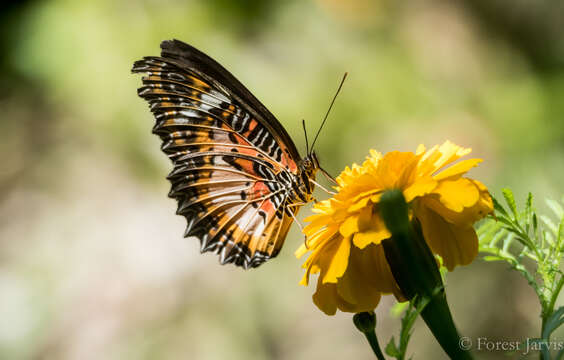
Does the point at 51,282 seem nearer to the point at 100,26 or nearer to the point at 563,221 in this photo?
the point at 100,26

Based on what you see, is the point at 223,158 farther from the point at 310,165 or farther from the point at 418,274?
the point at 418,274

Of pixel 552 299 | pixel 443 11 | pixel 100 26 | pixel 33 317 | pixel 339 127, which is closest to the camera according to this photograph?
pixel 552 299

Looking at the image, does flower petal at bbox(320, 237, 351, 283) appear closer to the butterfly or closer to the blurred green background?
the butterfly

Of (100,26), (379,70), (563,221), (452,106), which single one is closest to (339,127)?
(379,70)

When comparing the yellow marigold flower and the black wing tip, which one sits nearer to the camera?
the yellow marigold flower

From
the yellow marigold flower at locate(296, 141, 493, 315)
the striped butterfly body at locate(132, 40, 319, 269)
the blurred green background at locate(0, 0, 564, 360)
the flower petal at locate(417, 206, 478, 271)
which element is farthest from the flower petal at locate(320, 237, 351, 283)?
the blurred green background at locate(0, 0, 564, 360)

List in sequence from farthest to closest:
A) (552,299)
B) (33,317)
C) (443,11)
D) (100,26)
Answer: (443,11) < (100,26) < (33,317) < (552,299)
